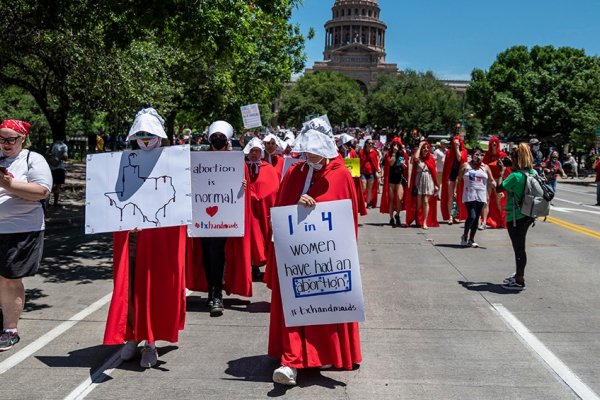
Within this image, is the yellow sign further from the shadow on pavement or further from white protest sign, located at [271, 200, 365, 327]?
white protest sign, located at [271, 200, 365, 327]

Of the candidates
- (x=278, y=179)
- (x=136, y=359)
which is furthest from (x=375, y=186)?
(x=136, y=359)

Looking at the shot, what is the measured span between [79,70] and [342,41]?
5753 inches

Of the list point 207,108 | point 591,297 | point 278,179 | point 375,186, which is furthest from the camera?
point 207,108

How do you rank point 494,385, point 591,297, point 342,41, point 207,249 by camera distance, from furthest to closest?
point 342,41 < point 591,297 < point 207,249 < point 494,385

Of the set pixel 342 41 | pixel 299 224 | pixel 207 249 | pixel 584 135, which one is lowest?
pixel 207 249

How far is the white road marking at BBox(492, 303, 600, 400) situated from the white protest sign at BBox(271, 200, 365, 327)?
165cm

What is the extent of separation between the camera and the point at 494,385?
496 cm

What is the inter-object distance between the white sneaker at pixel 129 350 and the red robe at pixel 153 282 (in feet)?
0.32

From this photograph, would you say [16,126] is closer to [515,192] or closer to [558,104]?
[515,192]

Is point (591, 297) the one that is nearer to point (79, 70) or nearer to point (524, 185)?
point (524, 185)

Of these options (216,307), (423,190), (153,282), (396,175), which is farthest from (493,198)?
(153,282)

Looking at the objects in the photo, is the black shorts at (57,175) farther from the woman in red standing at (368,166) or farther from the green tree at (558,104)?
the green tree at (558,104)

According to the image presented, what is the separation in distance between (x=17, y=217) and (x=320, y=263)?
2.60m

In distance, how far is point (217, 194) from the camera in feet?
23.5
